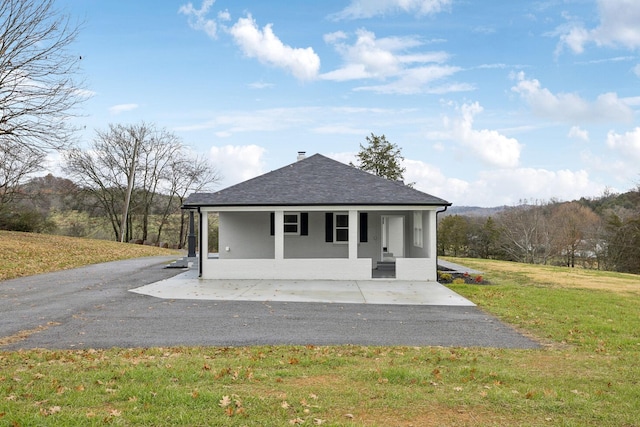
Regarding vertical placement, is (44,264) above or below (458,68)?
below

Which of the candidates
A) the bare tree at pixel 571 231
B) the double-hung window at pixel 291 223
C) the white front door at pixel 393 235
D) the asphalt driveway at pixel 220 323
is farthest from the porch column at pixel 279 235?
the bare tree at pixel 571 231

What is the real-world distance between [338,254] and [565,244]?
35623 millimetres

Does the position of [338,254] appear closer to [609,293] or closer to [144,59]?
[609,293]

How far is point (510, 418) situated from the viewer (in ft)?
14.8

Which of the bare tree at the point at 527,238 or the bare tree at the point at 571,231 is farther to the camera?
the bare tree at the point at 527,238

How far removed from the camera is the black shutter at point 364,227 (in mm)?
18828

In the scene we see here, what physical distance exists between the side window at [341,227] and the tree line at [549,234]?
31.7 meters

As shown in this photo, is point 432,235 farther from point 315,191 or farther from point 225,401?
point 225,401

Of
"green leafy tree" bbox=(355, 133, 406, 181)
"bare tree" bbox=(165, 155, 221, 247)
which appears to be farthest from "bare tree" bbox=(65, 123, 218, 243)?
"green leafy tree" bbox=(355, 133, 406, 181)

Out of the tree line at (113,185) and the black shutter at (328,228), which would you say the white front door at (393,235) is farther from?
the tree line at (113,185)

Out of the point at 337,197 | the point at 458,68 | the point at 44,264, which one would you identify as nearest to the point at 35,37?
the point at 44,264

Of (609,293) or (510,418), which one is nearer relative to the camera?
(510,418)

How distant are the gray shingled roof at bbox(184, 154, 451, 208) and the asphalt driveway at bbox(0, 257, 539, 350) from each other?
5.26 m

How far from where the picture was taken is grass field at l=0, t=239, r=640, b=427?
4.41m
